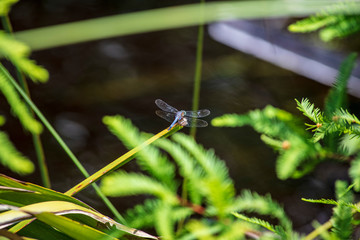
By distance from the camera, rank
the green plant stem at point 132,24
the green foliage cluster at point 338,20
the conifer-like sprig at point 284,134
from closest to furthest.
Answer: the green plant stem at point 132,24 → the green foliage cluster at point 338,20 → the conifer-like sprig at point 284,134

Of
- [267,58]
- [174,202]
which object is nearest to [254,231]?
[174,202]

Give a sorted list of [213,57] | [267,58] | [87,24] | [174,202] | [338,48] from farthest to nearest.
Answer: [213,57] → [267,58] → [338,48] → [174,202] → [87,24]

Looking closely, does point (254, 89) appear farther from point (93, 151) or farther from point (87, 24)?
point (87, 24)

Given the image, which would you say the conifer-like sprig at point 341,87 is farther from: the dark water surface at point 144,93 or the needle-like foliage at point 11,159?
the dark water surface at point 144,93

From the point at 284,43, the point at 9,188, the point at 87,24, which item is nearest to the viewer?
the point at 9,188

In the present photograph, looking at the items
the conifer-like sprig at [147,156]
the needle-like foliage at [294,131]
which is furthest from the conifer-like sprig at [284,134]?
the conifer-like sprig at [147,156]

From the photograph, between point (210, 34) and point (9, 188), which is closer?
point (9, 188)

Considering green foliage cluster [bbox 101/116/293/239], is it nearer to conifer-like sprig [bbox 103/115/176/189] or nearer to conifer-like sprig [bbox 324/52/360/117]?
conifer-like sprig [bbox 103/115/176/189]

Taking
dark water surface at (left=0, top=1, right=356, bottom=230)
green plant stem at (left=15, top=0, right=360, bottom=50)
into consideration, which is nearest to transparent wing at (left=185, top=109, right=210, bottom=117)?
green plant stem at (left=15, top=0, right=360, bottom=50)
